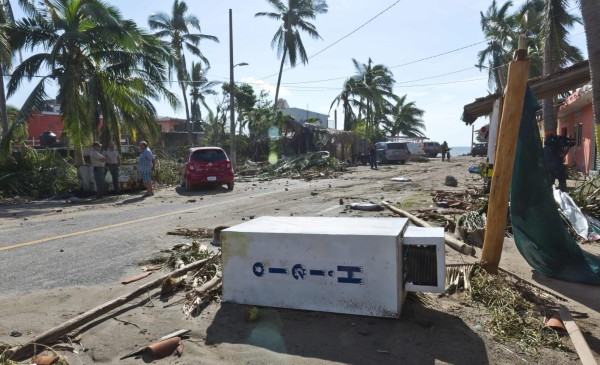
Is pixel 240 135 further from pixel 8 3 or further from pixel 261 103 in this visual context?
pixel 8 3

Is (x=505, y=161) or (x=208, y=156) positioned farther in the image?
(x=208, y=156)

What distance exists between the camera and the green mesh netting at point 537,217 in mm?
5273

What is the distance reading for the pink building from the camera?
17.6m

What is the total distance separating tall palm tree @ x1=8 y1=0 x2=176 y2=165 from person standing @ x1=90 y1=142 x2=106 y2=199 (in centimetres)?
263

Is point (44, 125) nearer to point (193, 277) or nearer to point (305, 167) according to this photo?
point (305, 167)

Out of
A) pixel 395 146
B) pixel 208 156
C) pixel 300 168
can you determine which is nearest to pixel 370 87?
pixel 395 146

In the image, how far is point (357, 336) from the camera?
362 cm

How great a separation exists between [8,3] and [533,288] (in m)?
22.5

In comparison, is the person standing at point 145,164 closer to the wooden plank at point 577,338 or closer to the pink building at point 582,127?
the wooden plank at point 577,338

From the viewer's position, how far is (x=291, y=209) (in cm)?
1099

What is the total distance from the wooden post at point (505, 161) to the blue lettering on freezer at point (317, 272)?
6.47 ft

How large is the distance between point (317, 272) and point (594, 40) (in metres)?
7.13

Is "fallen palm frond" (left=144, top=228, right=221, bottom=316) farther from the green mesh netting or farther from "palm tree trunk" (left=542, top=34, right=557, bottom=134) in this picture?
"palm tree trunk" (left=542, top=34, right=557, bottom=134)

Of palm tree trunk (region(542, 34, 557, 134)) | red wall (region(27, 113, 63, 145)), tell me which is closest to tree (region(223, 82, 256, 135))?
red wall (region(27, 113, 63, 145))
